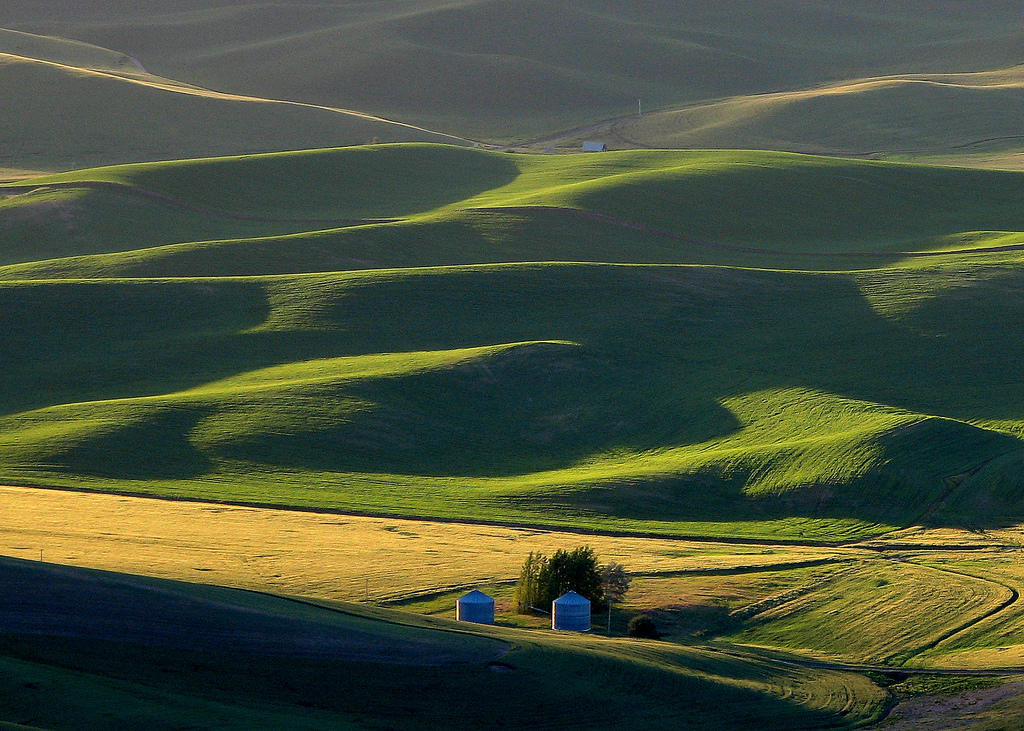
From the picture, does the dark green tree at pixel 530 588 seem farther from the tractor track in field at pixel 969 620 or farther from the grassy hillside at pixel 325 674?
the tractor track in field at pixel 969 620

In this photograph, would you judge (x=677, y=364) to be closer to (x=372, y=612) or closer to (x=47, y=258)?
(x=372, y=612)

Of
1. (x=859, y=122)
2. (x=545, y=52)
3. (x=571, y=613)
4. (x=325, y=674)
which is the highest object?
(x=545, y=52)

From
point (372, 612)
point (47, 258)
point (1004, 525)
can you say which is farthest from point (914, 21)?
point (372, 612)

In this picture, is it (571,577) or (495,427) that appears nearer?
(571,577)

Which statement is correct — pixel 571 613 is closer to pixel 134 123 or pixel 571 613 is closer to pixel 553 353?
pixel 553 353

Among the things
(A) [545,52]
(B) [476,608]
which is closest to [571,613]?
(B) [476,608]

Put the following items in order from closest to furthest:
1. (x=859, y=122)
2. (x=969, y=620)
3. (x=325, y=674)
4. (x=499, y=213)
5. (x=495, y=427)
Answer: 1. (x=325, y=674)
2. (x=969, y=620)
3. (x=495, y=427)
4. (x=499, y=213)
5. (x=859, y=122)

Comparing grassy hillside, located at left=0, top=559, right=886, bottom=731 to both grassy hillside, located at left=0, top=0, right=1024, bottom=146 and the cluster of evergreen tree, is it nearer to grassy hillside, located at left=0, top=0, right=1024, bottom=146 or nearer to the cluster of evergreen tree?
the cluster of evergreen tree

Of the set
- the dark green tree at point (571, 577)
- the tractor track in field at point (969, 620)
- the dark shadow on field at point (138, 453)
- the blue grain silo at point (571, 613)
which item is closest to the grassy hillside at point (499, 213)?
the dark shadow on field at point (138, 453)
